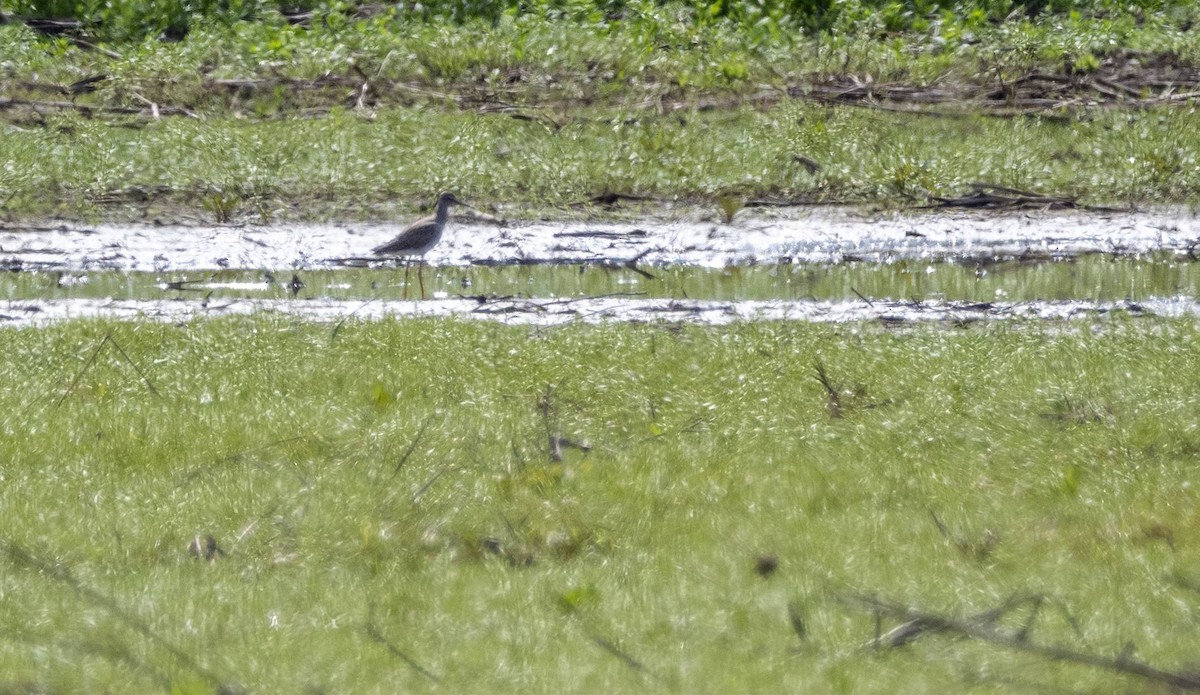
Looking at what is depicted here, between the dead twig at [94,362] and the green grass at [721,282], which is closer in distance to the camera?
the dead twig at [94,362]

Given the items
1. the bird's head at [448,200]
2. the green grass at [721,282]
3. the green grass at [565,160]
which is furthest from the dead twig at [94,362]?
the bird's head at [448,200]

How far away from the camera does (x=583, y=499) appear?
5.49m

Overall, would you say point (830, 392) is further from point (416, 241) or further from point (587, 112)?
point (587, 112)

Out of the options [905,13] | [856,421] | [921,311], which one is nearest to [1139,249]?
Answer: [921,311]

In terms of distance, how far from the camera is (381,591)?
189 inches

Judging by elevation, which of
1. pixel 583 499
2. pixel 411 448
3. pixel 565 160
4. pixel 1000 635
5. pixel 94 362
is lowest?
pixel 1000 635

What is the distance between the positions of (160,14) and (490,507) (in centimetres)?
926

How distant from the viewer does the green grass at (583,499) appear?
4418 mm

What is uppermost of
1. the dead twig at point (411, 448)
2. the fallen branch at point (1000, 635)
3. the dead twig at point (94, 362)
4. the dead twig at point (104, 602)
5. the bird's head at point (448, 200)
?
the bird's head at point (448, 200)

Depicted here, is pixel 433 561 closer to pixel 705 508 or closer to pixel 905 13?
pixel 705 508

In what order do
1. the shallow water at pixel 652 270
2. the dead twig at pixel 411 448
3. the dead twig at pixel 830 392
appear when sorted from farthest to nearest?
the shallow water at pixel 652 270 < the dead twig at pixel 830 392 < the dead twig at pixel 411 448

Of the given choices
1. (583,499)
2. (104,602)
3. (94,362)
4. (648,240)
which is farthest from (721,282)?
(104,602)

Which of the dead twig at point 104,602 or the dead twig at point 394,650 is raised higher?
the dead twig at point 104,602

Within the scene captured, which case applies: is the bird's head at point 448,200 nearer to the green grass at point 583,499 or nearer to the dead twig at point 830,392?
the green grass at point 583,499
